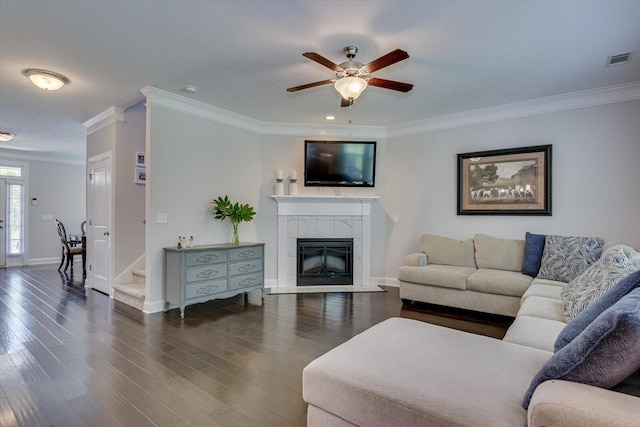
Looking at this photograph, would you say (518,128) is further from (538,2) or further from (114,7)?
(114,7)

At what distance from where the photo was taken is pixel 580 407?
0.97 metres

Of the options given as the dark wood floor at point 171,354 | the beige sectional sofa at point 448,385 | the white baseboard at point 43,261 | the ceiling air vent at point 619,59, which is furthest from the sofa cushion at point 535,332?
the white baseboard at point 43,261

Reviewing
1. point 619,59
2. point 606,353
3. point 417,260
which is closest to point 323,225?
point 417,260

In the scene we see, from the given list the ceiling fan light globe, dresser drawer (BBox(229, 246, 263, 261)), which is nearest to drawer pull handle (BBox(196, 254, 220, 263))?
dresser drawer (BBox(229, 246, 263, 261))

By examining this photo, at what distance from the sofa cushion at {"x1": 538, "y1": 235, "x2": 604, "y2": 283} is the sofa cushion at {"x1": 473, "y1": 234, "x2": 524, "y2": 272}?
353 mm

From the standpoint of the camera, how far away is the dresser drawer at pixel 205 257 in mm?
3918

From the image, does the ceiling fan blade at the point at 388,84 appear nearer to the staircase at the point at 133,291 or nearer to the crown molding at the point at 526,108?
the crown molding at the point at 526,108

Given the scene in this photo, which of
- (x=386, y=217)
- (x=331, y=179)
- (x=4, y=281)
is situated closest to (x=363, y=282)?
(x=386, y=217)

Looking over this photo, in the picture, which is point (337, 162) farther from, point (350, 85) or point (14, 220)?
point (14, 220)

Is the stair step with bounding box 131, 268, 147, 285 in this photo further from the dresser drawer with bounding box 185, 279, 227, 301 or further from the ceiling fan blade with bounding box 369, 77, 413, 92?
the ceiling fan blade with bounding box 369, 77, 413, 92

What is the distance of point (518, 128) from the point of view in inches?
176

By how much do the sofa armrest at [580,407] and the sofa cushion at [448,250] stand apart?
11.7 feet

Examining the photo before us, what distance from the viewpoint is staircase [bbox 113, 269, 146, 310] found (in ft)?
13.7

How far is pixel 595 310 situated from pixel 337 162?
4179 mm
